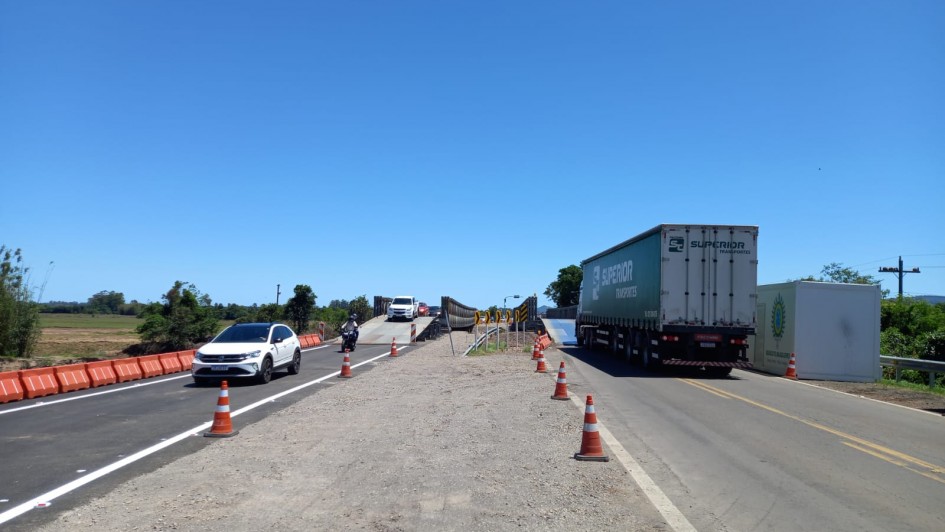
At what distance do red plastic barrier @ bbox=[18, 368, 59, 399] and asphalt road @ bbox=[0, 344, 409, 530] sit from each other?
32 centimetres

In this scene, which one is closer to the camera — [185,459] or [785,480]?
[785,480]

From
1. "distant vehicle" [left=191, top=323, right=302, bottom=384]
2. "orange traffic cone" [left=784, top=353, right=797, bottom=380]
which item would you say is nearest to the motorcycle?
"distant vehicle" [left=191, top=323, right=302, bottom=384]

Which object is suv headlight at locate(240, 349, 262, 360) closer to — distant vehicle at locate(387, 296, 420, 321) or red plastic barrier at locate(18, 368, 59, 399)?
red plastic barrier at locate(18, 368, 59, 399)

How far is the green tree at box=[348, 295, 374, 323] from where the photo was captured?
188 ft

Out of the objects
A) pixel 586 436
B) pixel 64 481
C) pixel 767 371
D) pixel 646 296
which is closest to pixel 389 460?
pixel 586 436

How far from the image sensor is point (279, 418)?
40.0 feet

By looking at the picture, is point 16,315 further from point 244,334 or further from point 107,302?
point 107,302

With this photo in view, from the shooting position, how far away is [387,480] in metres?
7.67

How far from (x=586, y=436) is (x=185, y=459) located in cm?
492

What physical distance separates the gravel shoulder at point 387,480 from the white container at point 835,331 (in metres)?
12.5

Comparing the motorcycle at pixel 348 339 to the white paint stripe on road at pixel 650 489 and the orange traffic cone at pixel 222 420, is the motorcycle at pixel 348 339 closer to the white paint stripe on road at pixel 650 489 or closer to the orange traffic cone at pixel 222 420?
the orange traffic cone at pixel 222 420

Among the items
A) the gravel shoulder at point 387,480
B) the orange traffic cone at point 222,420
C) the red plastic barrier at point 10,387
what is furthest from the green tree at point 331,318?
the orange traffic cone at point 222,420

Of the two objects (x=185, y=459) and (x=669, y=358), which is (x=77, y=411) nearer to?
(x=185, y=459)

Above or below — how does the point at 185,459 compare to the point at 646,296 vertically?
below
